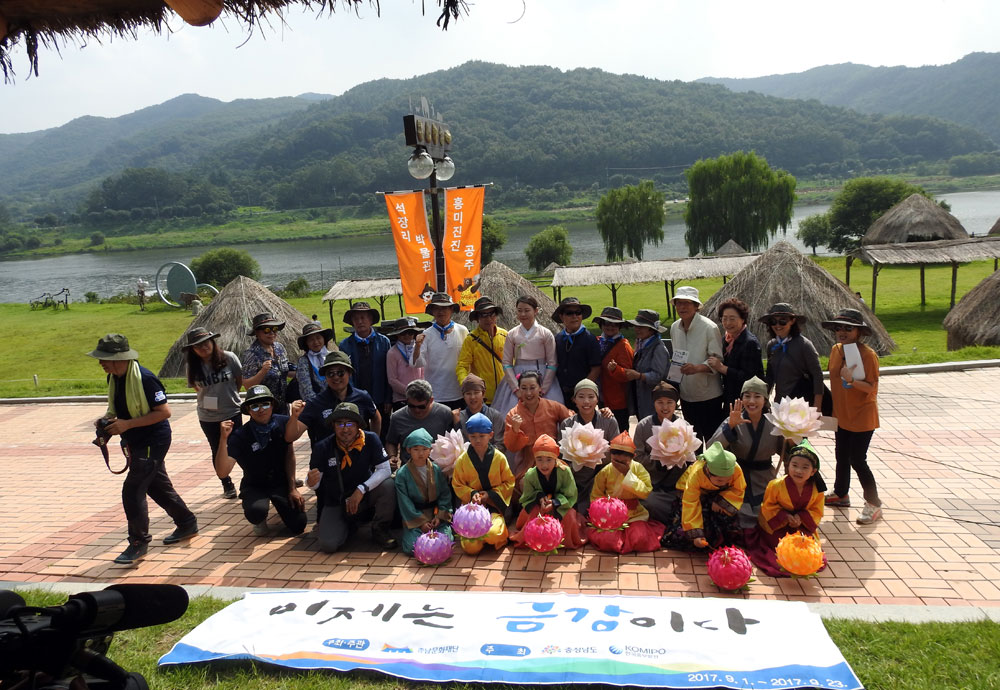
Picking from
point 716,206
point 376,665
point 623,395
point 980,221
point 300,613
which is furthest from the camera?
point 980,221

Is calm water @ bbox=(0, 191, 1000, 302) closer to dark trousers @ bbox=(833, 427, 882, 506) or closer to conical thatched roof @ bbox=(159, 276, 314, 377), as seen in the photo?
conical thatched roof @ bbox=(159, 276, 314, 377)

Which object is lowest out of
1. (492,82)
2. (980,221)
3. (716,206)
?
(980,221)

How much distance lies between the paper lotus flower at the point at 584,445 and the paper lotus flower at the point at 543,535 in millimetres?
536

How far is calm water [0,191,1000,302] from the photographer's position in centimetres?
5572

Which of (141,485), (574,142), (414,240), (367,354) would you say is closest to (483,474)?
(367,354)

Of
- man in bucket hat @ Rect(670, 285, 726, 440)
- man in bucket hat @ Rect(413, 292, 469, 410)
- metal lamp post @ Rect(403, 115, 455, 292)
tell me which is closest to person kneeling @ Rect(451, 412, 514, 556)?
man in bucket hat @ Rect(413, 292, 469, 410)

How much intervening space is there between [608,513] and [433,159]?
487 centimetres

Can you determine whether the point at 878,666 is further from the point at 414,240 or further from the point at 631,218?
the point at 631,218

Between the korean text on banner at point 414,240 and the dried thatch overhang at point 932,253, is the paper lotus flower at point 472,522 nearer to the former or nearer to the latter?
the korean text on banner at point 414,240

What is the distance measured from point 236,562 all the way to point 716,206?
39808 mm

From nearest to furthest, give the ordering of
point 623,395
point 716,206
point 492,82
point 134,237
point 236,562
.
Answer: point 236,562 → point 623,395 → point 716,206 → point 134,237 → point 492,82

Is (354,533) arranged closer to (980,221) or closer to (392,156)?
(980,221)

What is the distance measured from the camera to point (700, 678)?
3.43 m

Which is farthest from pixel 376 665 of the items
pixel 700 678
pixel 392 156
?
pixel 392 156
